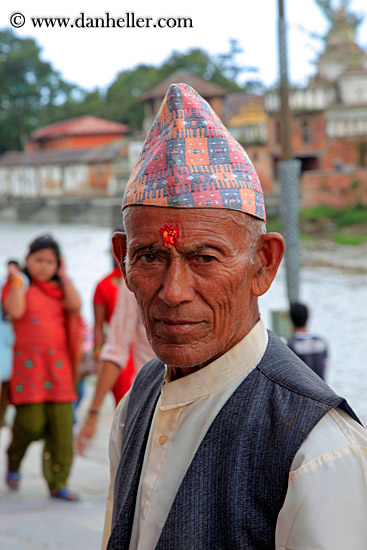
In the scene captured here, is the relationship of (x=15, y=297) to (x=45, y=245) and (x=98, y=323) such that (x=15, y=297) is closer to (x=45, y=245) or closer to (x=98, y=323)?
(x=45, y=245)

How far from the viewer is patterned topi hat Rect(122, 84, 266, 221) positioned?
1378 mm

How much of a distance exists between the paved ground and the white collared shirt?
2272 mm

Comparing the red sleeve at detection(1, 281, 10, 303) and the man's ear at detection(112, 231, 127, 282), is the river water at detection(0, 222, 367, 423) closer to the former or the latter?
the red sleeve at detection(1, 281, 10, 303)

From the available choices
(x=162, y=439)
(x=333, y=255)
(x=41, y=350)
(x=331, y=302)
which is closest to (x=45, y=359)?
(x=41, y=350)

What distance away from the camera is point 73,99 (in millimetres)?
56031

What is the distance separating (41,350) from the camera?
4418mm

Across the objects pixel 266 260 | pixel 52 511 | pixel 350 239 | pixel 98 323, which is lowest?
pixel 350 239

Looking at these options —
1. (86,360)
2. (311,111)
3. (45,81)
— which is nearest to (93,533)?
(86,360)

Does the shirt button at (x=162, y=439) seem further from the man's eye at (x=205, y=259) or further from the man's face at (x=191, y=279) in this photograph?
the man's eye at (x=205, y=259)

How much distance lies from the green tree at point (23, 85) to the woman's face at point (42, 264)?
156ft

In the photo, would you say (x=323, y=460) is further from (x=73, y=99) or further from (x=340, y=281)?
(x=73, y=99)

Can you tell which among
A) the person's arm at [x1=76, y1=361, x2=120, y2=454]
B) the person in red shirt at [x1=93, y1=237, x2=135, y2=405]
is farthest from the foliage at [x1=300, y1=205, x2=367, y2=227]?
the person's arm at [x1=76, y1=361, x2=120, y2=454]

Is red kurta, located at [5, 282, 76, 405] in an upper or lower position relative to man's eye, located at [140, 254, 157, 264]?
lower

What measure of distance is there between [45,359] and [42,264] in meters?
0.57
